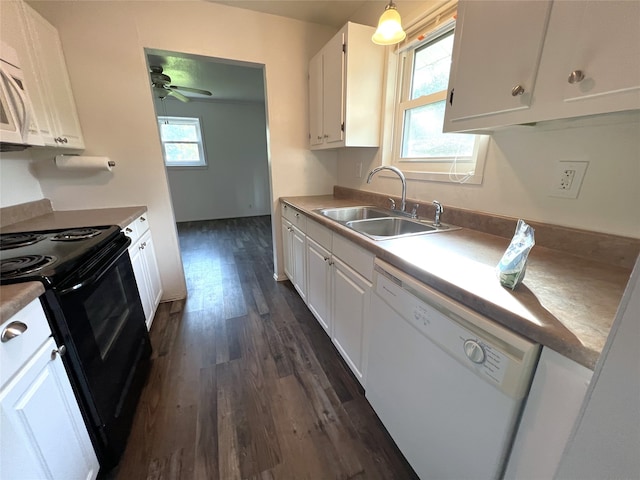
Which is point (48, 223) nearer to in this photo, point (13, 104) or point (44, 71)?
point (13, 104)

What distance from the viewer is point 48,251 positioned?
41.9 inches

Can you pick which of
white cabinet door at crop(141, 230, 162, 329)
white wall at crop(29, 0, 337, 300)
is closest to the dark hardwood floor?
white cabinet door at crop(141, 230, 162, 329)

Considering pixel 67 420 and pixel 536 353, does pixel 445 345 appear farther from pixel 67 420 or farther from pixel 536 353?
pixel 67 420

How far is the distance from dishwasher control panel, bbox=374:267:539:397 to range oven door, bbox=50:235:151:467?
3.82ft

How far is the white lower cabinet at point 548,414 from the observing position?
0.53 meters

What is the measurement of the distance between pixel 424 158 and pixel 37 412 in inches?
81.4

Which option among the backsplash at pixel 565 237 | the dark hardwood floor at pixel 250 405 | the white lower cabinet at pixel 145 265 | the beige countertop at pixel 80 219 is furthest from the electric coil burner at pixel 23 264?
the backsplash at pixel 565 237

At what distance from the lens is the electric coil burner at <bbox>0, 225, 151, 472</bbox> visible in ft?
2.85

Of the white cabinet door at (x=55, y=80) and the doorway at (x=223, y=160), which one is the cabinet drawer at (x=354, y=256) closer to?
the white cabinet door at (x=55, y=80)

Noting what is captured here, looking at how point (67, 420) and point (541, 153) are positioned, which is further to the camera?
point (541, 153)

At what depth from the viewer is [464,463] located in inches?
31.0

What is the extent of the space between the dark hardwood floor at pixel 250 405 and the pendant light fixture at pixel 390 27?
1.84 meters

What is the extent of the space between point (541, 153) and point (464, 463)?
1173 mm

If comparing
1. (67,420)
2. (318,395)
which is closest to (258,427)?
(318,395)
